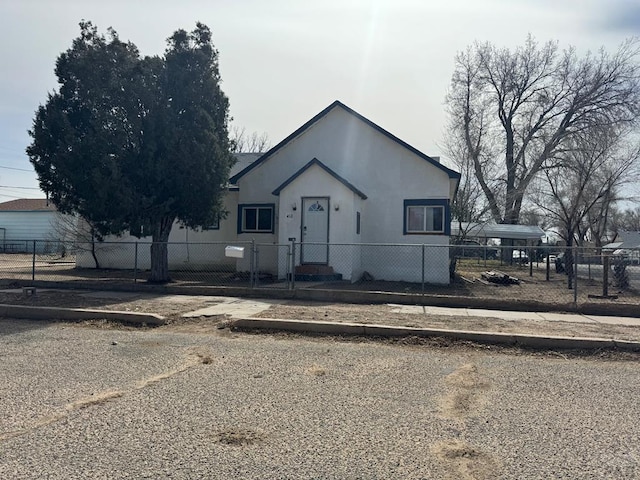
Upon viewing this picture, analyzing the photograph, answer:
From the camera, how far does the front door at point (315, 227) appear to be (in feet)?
53.0

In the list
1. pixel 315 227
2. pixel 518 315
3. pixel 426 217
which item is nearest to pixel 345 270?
pixel 315 227

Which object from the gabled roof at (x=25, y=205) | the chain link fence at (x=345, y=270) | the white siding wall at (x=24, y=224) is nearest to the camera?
the chain link fence at (x=345, y=270)

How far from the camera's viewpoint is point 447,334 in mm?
7922

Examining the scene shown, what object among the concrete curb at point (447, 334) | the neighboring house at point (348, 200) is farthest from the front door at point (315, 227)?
the concrete curb at point (447, 334)

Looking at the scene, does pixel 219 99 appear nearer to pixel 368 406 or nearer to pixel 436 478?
pixel 368 406

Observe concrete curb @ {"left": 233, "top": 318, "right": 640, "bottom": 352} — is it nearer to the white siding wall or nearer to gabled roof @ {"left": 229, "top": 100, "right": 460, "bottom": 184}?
gabled roof @ {"left": 229, "top": 100, "right": 460, "bottom": 184}

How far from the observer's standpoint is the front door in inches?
635

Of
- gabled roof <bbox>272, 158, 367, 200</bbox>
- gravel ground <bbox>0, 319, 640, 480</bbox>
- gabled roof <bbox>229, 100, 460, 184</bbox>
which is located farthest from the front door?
gravel ground <bbox>0, 319, 640, 480</bbox>

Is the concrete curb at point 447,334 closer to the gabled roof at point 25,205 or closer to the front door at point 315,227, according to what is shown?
the front door at point 315,227

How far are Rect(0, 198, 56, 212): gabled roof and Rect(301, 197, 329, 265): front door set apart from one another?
138ft

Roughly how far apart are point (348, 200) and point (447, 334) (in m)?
8.65

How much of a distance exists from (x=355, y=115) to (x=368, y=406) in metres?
14.6

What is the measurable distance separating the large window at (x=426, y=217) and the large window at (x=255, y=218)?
5.29 metres

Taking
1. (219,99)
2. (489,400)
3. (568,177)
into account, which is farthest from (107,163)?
(568,177)
